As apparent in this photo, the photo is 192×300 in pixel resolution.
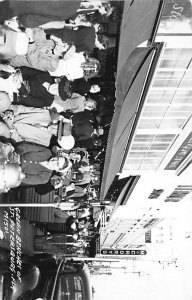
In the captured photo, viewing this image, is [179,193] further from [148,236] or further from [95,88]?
[148,236]

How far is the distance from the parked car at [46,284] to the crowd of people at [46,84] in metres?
1.79

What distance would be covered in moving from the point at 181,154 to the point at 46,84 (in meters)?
11.4

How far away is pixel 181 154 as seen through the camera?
18766 millimetres

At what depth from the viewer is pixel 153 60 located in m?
11.5

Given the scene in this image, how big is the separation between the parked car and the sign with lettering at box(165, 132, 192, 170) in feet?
35.0

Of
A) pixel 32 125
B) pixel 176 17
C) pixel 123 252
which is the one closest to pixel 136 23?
pixel 176 17

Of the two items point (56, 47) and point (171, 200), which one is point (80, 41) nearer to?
point (56, 47)

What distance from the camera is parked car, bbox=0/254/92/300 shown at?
621cm

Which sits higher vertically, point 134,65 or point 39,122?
point 134,65

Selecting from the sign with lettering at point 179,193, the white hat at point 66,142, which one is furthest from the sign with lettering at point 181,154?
the white hat at point 66,142

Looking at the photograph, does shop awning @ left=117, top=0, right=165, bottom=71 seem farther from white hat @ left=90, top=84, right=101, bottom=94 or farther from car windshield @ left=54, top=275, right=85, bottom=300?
car windshield @ left=54, top=275, right=85, bottom=300

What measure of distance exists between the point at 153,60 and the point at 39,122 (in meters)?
3.93

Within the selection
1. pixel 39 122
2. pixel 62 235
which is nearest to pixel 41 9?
pixel 39 122

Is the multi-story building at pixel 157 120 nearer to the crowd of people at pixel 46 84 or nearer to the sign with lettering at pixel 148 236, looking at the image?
the crowd of people at pixel 46 84
